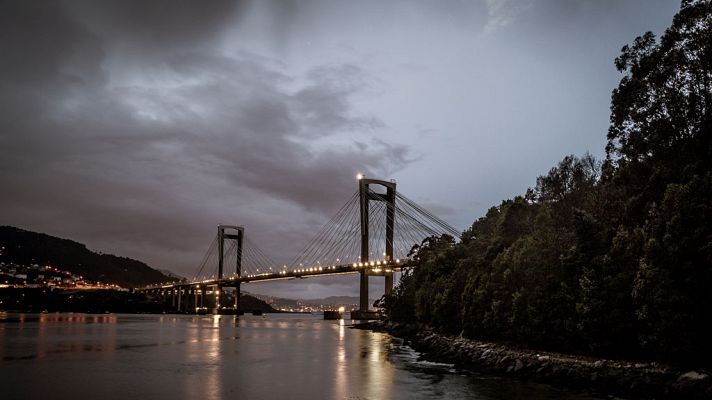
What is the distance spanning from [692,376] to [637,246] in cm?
620

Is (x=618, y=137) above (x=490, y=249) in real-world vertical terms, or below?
above

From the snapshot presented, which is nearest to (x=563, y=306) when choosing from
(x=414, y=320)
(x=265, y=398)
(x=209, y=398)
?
(x=265, y=398)

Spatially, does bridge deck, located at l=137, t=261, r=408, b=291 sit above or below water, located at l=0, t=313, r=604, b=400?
above

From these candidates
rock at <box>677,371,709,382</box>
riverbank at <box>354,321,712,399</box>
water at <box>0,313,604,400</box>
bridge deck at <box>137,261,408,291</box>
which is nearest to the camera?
rock at <box>677,371,709,382</box>

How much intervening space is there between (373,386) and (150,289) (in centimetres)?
16948

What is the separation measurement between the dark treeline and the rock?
2.58 ft

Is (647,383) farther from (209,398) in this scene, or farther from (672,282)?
(209,398)

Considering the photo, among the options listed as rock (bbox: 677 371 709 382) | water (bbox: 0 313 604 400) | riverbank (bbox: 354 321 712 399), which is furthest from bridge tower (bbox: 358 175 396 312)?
rock (bbox: 677 371 709 382)

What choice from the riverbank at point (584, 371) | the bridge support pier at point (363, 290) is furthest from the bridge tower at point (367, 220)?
the riverbank at point (584, 371)

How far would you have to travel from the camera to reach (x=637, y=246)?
2291 cm

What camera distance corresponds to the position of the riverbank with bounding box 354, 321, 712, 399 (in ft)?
59.8

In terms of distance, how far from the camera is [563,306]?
27062 mm

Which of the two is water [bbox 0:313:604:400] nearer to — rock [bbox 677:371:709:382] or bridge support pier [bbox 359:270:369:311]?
rock [bbox 677:371:709:382]

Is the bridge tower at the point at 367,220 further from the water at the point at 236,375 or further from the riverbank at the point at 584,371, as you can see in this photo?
the riverbank at the point at 584,371
